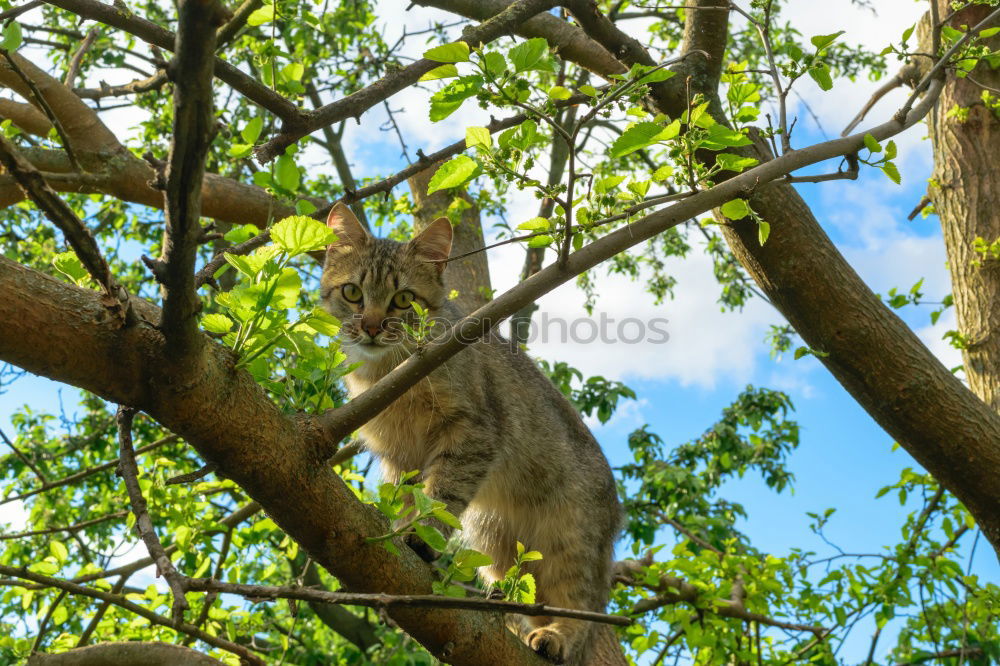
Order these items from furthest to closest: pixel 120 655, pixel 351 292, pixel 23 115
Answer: pixel 23 115, pixel 351 292, pixel 120 655

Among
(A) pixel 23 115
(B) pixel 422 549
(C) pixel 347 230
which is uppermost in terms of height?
(A) pixel 23 115

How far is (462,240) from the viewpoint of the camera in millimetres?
5766

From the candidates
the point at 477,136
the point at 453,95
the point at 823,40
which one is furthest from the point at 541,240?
the point at 823,40

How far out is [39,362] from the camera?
1839mm

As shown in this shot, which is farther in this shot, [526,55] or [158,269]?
[526,55]

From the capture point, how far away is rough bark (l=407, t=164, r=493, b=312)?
17.6 ft

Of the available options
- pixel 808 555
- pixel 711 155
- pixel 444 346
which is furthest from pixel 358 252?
pixel 808 555

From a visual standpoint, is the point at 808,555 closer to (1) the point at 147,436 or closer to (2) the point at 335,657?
(2) the point at 335,657

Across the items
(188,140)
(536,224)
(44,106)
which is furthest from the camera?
(536,224)

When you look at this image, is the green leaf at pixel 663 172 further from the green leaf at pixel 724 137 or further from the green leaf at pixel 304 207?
the green leaf at pixel 304 207

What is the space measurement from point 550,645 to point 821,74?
8.32ft

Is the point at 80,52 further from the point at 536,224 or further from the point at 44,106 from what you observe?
the point at 536,224

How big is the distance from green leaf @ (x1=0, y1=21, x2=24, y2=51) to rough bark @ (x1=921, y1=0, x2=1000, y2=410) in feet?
16.2

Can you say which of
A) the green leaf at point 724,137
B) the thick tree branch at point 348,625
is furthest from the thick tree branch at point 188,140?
the thick tree branch at point 348,625
